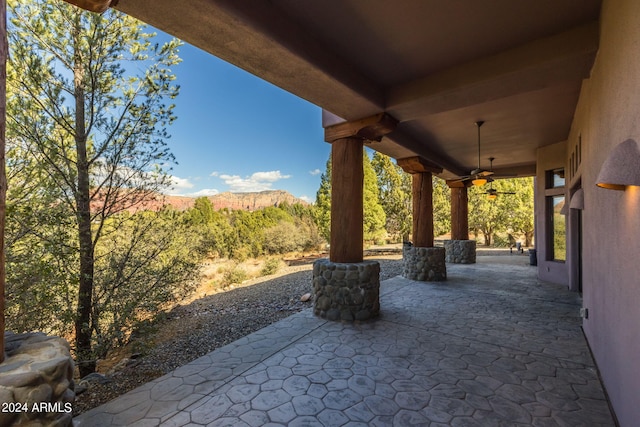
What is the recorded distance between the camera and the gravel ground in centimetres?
311

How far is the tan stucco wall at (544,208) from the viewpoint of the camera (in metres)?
6.42

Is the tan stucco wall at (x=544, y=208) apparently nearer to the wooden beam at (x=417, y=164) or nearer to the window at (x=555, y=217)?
the window at (x=555, y=217)

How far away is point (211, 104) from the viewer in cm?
2870

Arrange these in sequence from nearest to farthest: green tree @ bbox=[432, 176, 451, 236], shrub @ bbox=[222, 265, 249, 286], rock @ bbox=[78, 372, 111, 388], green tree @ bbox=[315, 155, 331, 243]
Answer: rock @ bbox=[78, 372, 111, 388] → shrub @ bbox=[222, 265, 249, 286] → green tree @ bbox=[432, 176, 451, 236] → green tree @ bbox=[315, 155, 331, 243]

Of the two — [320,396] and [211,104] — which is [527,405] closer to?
[320,396]

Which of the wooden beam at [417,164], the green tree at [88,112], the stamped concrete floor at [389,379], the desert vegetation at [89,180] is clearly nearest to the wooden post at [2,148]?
the stamped concrete floor at [389,379]

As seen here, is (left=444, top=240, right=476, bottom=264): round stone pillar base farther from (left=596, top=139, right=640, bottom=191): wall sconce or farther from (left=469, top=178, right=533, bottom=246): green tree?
(left=596, top=139, right=640, bottom=191): wall sconce

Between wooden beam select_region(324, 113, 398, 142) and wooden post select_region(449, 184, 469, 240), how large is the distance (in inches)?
266

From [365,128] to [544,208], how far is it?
5.85 metres

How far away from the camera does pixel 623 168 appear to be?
147cm

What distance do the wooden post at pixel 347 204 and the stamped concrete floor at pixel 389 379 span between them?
1063mm

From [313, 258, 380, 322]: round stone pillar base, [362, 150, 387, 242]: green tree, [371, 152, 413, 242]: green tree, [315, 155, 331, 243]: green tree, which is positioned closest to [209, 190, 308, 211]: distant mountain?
[315, 155, 331, 243]: green tree

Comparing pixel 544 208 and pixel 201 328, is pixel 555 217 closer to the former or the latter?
pixel 544 208

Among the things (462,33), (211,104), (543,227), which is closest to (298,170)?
(211,104)
